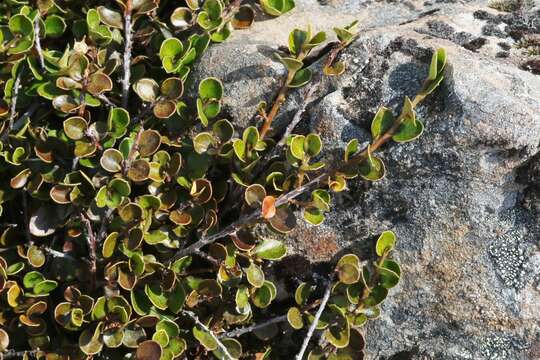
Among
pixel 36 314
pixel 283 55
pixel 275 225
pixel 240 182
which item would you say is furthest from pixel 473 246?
pixel 36 314

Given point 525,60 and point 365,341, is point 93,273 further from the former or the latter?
point 525,60

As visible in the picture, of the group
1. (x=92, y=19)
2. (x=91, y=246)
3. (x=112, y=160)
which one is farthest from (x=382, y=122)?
(x=92, y=19)

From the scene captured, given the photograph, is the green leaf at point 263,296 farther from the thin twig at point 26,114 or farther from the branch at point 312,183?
the thin twig at point 26,114

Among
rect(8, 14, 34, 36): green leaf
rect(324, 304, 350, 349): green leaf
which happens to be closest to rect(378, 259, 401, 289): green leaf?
rect(324, 304, 350, 349): green leaf

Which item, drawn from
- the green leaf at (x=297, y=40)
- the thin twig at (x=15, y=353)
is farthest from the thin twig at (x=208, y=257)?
the green leaf at (x=297, y=40)

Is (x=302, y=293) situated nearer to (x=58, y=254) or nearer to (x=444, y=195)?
(x=444, y=195)
